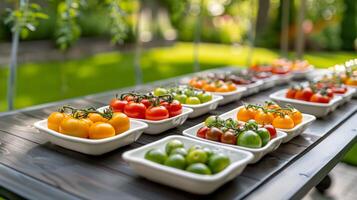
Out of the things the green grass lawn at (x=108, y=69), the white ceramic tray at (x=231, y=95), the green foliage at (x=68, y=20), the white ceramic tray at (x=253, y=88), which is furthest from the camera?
the green grass lawn at (x=108, y=69)

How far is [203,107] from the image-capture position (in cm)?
193

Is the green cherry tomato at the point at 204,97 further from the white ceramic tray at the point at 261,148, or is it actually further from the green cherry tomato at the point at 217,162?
the green cherry tomato at the point at 217,162

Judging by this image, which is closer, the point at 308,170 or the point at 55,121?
the point at 308,170

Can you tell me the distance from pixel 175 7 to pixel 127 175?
8.10 ft

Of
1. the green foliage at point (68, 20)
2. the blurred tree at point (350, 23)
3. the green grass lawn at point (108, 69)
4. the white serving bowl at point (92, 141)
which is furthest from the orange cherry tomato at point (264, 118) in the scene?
the blurred tree at point (350, 23)

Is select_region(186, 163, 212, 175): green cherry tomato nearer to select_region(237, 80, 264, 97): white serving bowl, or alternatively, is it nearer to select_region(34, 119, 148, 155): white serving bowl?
select_region(34, 119, 148, 155): white serving bowl

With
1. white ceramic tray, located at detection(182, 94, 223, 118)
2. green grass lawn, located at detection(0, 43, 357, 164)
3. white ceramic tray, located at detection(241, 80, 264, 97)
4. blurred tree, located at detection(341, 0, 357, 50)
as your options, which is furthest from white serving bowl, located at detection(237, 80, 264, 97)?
blurred tree, located at detection(341, 0, 357, 50)

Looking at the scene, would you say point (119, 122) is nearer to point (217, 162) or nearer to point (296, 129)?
point (217, 162)

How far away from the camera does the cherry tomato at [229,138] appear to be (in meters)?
1.40

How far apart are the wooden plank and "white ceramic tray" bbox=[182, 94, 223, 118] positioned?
53cm

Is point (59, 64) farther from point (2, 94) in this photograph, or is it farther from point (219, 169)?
point (219, 169)

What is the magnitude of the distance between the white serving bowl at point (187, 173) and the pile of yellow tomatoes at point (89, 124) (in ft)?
0.61

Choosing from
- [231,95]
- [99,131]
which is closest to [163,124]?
[99,131]

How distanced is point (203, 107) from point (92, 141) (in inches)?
27.7
